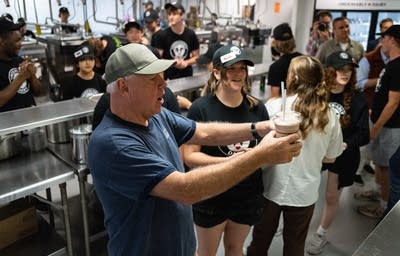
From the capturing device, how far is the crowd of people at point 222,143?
1072mm

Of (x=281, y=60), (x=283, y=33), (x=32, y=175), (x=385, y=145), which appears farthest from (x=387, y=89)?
(x=32, y=175)

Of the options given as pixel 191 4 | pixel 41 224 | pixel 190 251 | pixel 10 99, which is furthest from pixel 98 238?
pixel 191 4

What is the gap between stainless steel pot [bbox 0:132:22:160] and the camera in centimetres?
206

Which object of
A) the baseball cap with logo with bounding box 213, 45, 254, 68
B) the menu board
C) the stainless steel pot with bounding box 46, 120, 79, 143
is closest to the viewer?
the baseball cap with logo with bounding box 213, 45, 254, 68

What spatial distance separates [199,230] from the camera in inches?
71.9

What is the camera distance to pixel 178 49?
3646 mm

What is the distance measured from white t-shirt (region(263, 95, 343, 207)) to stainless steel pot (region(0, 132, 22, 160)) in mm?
1441

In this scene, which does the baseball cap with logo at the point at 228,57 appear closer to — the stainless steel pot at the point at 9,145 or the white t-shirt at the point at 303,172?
the white t-shirt at the point at 303,172

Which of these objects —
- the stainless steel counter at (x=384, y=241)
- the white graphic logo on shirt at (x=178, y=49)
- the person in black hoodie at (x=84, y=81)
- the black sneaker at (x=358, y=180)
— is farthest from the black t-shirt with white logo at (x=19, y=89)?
the black sneaker at (x=358, y=180)

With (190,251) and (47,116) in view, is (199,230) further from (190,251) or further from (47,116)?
(47,116)

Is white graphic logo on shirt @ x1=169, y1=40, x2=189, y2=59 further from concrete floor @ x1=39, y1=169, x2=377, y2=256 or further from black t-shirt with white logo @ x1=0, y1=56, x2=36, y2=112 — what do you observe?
concrete floor @ x1=39, y1=169, x2=377, y2=256

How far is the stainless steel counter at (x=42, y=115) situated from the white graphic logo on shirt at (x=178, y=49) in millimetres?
1441

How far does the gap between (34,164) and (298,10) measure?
5.19 metres

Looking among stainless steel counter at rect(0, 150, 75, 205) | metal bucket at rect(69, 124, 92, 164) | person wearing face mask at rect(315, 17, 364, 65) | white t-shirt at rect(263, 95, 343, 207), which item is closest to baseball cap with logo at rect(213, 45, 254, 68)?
white t-shirt at rect(263, 95, 343, 207)
